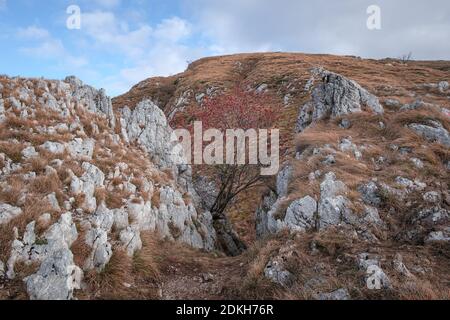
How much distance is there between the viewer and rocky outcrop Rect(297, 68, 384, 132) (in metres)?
23.3

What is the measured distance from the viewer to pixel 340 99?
77.4 feet

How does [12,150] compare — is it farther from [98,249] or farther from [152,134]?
[152,134]

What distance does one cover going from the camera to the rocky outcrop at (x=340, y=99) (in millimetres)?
23281

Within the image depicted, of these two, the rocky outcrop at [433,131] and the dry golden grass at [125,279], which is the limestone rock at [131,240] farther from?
the rocky outcrop at [433,131]

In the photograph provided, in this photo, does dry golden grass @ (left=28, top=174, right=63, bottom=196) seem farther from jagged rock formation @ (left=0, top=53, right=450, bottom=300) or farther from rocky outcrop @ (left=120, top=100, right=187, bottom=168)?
rocky outcrop @ (left=120, top=100, right=187, bottom=168)

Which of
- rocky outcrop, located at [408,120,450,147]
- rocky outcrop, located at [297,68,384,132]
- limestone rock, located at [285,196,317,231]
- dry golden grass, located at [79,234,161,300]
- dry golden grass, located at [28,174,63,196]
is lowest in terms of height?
dry golden grass, located at [79,234,161,300]

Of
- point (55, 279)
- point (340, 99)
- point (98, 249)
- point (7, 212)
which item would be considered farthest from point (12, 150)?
point (340, 99)

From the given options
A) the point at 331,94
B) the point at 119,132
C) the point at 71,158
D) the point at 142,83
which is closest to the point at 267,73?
the point at 142,83

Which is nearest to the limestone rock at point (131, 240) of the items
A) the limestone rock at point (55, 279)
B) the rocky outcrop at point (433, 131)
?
the limestone rock at point (55, 279)

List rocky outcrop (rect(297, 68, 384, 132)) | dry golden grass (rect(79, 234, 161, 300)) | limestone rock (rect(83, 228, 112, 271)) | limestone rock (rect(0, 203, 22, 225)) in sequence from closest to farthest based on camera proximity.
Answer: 1. dry golden grass (rect(79, 234, 161, 300))
2. limestone rock (rect(0, 203, 22, 225))
3. limestone rock (rect(83, 228, 112, 271))
4. rocky outcrop (rect(297, 68, 384, 132))

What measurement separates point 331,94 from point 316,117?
6.55ft

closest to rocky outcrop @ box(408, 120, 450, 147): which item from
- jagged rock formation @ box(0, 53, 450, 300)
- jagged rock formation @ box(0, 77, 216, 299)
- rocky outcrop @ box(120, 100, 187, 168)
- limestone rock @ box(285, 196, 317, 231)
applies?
jagged rock formation @ box(0, 53, 450, 300)
